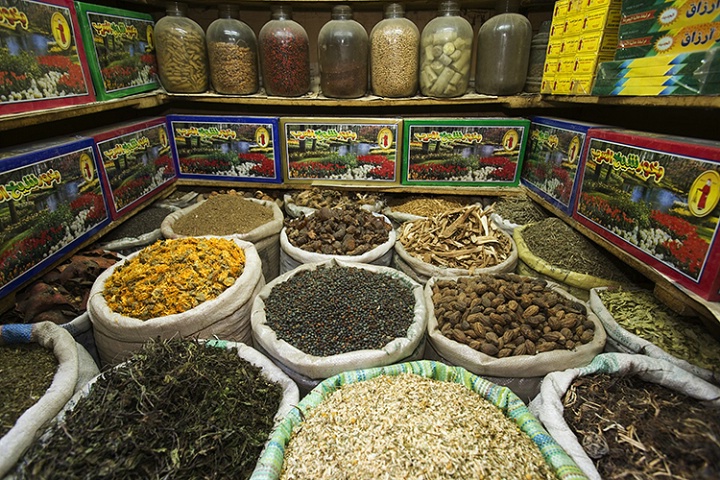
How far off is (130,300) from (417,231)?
1.54m

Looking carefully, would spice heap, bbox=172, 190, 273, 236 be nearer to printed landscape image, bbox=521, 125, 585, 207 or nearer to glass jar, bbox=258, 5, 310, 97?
glass jar, bbox=258, 5, 310, 97

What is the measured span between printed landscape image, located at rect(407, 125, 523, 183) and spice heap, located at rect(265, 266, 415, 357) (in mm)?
1088

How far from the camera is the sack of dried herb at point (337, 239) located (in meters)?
2.11

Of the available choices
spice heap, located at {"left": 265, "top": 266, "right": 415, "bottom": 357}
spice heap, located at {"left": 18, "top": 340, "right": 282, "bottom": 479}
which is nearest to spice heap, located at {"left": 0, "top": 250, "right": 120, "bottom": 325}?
spice heap, located at {"left": 18, "top": 340, "right": 282, "bottom": 479}

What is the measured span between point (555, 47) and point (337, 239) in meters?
1.63

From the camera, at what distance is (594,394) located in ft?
4.33

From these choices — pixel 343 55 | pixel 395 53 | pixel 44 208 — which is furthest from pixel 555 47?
pixel 44 208

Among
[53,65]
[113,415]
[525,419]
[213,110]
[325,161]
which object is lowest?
[525,419]

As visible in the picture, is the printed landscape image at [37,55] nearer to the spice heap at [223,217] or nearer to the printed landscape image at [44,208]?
the printed landscape image at [44,208]

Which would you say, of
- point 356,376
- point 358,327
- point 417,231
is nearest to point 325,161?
point 417,231

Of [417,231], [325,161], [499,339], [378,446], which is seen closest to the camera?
[378,446]

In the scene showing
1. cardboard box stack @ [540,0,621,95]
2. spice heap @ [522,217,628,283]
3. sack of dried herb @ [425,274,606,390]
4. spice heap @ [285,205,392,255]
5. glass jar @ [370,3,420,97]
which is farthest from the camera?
glass jar @ [370,3,420,97]

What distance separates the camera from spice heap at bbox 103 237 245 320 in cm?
155

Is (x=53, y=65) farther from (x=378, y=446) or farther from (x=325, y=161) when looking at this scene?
(x=378, y=446)
